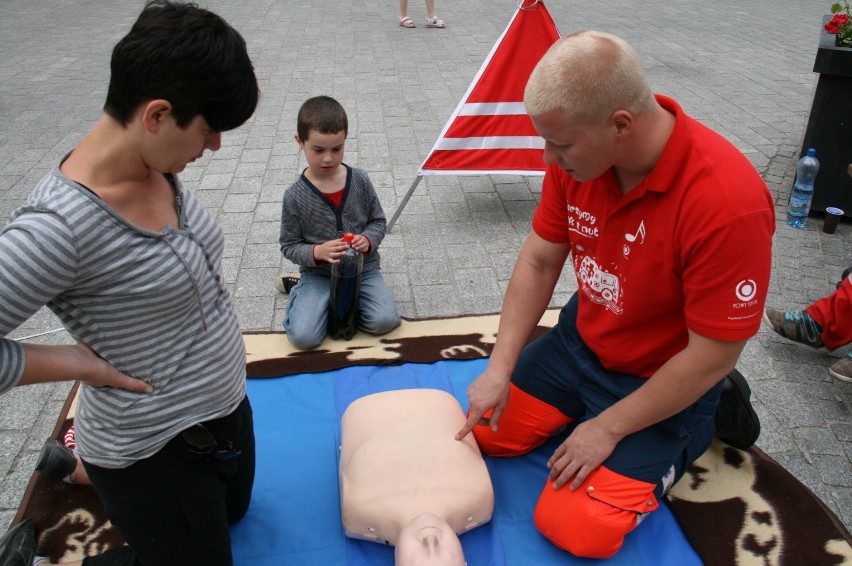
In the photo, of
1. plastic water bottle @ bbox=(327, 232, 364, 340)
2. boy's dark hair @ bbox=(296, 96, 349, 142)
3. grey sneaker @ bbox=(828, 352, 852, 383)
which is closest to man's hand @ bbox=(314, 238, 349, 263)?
plastic water bottle @ bbox=(327, 232, 364, 340)

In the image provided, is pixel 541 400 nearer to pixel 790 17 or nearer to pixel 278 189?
pixel 278 189

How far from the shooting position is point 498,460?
8.25ft

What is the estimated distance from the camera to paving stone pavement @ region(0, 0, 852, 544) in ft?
9.38

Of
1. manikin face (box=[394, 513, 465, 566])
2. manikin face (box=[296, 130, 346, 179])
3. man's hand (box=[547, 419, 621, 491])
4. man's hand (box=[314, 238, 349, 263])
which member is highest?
manikin face (box=[296, 130, 346, 179])

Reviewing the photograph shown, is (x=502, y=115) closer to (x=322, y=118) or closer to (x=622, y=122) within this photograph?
(x=322, y=118)

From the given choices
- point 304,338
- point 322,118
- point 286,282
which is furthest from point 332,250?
point 286,282

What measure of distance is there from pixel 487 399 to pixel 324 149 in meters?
1.30

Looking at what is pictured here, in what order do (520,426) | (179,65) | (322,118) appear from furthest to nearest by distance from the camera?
(322,118), (520,426), (179,65)

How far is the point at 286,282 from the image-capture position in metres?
3.45

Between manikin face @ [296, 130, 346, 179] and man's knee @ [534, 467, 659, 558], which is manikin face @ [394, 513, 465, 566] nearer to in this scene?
man's knee @ [534, 467, 659, 558]

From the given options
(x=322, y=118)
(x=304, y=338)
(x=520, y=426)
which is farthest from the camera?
(x=304, y=338)

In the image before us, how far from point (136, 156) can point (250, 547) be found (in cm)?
136

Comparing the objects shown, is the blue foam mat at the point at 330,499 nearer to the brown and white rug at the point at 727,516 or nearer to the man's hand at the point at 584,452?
the brown and white rug at the point at 727,516

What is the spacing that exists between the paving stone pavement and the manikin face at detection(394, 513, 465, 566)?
1.08 metres
